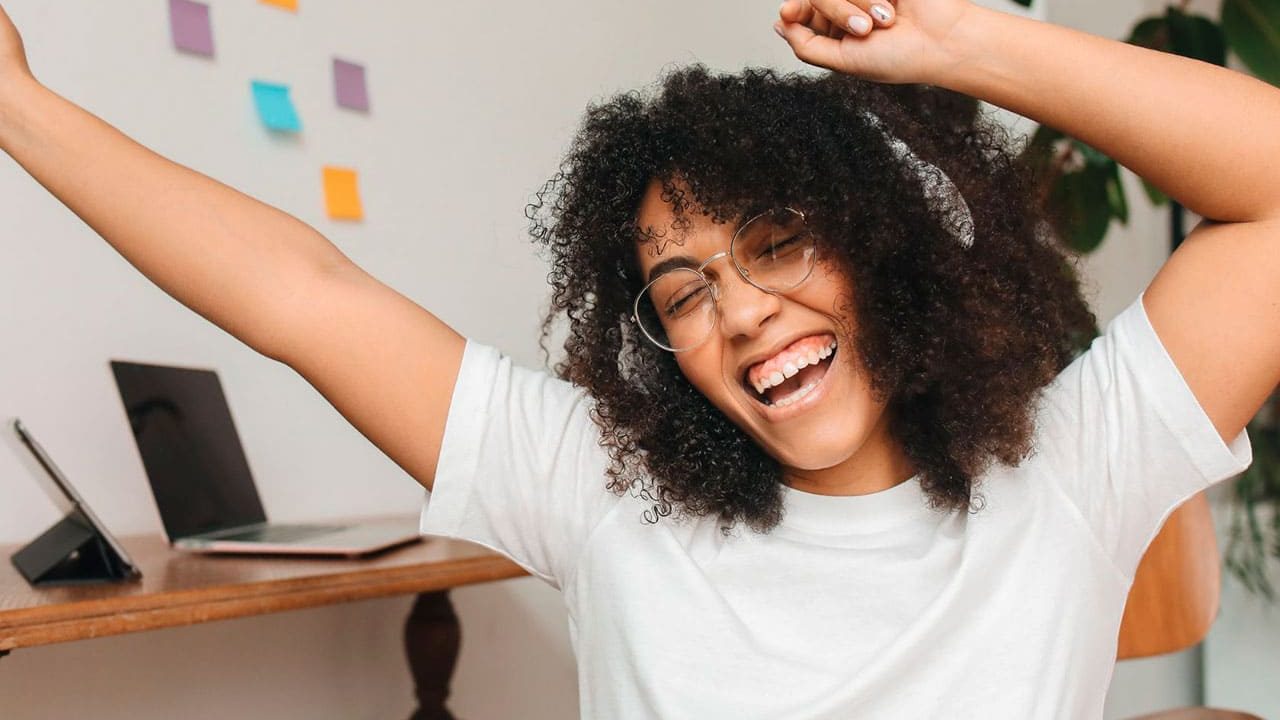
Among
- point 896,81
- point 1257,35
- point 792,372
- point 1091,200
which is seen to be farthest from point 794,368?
point 1257,35

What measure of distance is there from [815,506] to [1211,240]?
0.39 meters

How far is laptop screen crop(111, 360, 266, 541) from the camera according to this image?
52.6 inches

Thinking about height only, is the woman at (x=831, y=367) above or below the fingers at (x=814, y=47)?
below

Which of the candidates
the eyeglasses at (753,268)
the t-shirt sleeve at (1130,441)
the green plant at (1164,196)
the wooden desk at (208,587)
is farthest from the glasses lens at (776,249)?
the green plant at (1164,196)

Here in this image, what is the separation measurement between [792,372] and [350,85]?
1.14 meters

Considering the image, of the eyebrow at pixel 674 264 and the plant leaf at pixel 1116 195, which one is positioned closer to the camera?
the eyebrow at pixel 674 264

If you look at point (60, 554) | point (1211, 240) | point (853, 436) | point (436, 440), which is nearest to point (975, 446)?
point (853, 436)

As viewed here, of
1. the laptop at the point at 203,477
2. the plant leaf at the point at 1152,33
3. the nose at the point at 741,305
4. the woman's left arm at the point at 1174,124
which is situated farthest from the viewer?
the plant leaf at the point at 1152,33

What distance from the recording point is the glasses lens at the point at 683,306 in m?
0.96

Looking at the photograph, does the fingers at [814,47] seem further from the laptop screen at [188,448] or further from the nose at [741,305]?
the laptop screen at [188,448]

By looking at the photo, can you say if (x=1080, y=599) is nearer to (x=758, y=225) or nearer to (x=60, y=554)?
(x=758, y=225)

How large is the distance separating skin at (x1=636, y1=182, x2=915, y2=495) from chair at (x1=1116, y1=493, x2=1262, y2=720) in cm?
70

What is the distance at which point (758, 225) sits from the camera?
949 mm

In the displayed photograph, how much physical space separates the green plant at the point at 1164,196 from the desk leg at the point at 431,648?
1270 millimetres
